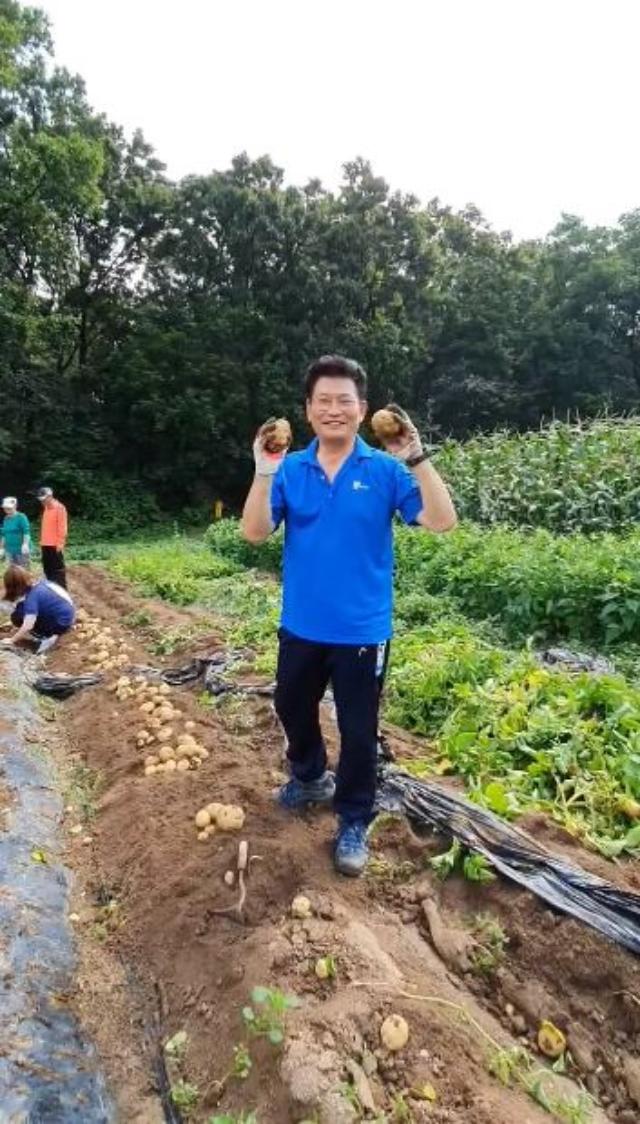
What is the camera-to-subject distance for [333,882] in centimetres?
277

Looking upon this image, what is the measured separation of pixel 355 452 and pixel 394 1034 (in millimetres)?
1802

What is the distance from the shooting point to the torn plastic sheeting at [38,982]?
2.05m

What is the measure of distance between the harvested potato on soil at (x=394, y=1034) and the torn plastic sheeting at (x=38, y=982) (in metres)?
0.78

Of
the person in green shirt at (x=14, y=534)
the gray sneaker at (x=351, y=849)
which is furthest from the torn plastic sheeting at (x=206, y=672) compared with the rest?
the person in green shirt at (x=14, y=534)

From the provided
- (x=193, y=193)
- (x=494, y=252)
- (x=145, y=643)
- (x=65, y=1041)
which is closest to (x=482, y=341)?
(x=494, y=252)

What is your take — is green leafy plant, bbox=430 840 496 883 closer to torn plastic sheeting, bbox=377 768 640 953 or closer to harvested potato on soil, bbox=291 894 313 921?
torn plastic sheeting, bbox=377 768 640 953

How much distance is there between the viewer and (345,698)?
2750mm

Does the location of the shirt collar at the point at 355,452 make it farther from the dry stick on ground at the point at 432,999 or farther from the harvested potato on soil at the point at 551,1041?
the harvested potato on soil at the point at 551,1041

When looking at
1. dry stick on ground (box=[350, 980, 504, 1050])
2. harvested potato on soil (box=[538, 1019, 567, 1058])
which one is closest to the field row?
harvested potato on soil (box=[538, 1019, 567, 1058])

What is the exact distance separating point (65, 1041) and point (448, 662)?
10.0 feet

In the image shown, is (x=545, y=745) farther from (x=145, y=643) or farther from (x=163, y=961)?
(x=145, y=643)

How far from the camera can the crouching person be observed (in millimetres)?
6953

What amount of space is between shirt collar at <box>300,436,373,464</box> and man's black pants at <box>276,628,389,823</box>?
2.18 feet

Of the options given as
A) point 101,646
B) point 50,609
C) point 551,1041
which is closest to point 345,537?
point 551,1041
